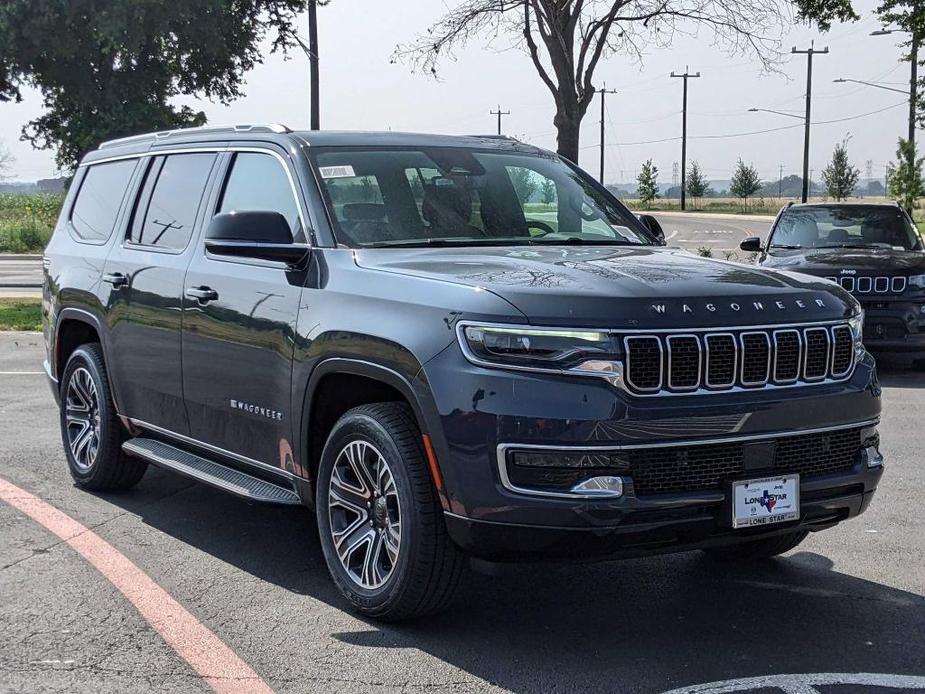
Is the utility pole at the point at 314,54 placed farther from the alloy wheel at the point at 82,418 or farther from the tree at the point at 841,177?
the tree at the point at 841,177

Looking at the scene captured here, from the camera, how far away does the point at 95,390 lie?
6.97 meters

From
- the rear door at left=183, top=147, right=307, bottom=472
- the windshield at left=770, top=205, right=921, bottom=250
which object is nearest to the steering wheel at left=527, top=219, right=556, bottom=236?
the rear door at left=183, top=147, right=307, bottom=472

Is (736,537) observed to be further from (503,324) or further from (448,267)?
(448,267)

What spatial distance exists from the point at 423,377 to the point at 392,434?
304 mm

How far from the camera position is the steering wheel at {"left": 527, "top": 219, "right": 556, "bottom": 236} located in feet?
19.0

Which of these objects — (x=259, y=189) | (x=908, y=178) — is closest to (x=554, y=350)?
(x=259, y=189)

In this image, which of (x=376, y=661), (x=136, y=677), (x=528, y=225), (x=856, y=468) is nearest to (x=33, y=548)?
(x=136, y=677)

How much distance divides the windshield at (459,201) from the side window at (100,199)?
1.99m

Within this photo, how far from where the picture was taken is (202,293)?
5.78 meters

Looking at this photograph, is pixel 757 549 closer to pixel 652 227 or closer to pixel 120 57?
pixel 652 227

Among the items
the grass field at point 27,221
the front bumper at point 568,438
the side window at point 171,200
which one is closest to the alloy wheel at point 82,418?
the side window at point 171,200

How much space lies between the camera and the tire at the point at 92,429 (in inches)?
272

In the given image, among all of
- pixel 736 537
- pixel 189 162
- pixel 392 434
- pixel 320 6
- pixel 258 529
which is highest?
pixel 320 6

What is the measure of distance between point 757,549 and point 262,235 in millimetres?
2613
